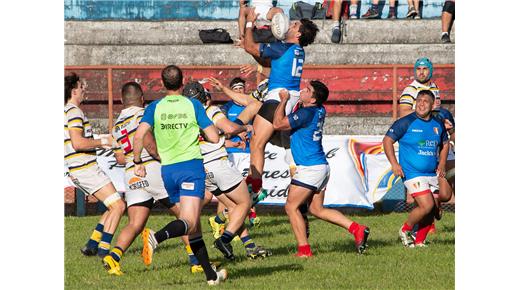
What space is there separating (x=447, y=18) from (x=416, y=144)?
12878mm

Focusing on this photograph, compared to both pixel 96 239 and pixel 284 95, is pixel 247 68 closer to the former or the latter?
pixel 284 95

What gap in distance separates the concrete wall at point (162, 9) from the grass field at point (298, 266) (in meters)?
12.0

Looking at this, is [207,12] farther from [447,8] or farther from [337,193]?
[337,193]

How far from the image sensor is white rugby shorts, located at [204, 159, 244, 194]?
13.8 metres

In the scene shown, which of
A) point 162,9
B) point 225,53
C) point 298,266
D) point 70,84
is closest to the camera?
point 298,266

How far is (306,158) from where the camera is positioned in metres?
14.1

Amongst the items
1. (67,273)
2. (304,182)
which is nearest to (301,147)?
(304,182)

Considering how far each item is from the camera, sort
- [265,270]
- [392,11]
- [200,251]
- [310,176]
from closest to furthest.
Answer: [200,251] < [265,270] < [310,176] < [392,11]

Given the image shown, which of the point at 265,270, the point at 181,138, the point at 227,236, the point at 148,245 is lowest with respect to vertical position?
the point at 265,270

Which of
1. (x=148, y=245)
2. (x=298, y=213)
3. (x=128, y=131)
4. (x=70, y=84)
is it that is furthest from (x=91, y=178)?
(x=148, y=245)

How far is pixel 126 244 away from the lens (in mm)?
13000

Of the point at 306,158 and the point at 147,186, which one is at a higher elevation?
the point at 306,158

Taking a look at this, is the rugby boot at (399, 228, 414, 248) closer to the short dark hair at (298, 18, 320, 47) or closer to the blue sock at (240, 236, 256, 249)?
the blue sock at (240, 236, 256, 249)

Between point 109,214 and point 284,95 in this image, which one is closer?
point 284,95
